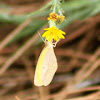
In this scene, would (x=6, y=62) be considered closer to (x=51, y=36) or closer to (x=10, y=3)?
(x=10, y=3)

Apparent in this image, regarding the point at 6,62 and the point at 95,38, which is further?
the point at 95,38

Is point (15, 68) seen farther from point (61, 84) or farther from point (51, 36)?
point (51, 36)

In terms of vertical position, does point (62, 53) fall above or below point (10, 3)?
below

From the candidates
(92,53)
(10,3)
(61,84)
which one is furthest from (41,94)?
(10,3)

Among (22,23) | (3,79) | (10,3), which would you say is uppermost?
(10,3)

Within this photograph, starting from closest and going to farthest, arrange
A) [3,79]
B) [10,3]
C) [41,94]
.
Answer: [41,94] → [3,79] → [10,3]

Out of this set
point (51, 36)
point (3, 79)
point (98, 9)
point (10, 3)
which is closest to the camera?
point (51, 36)
